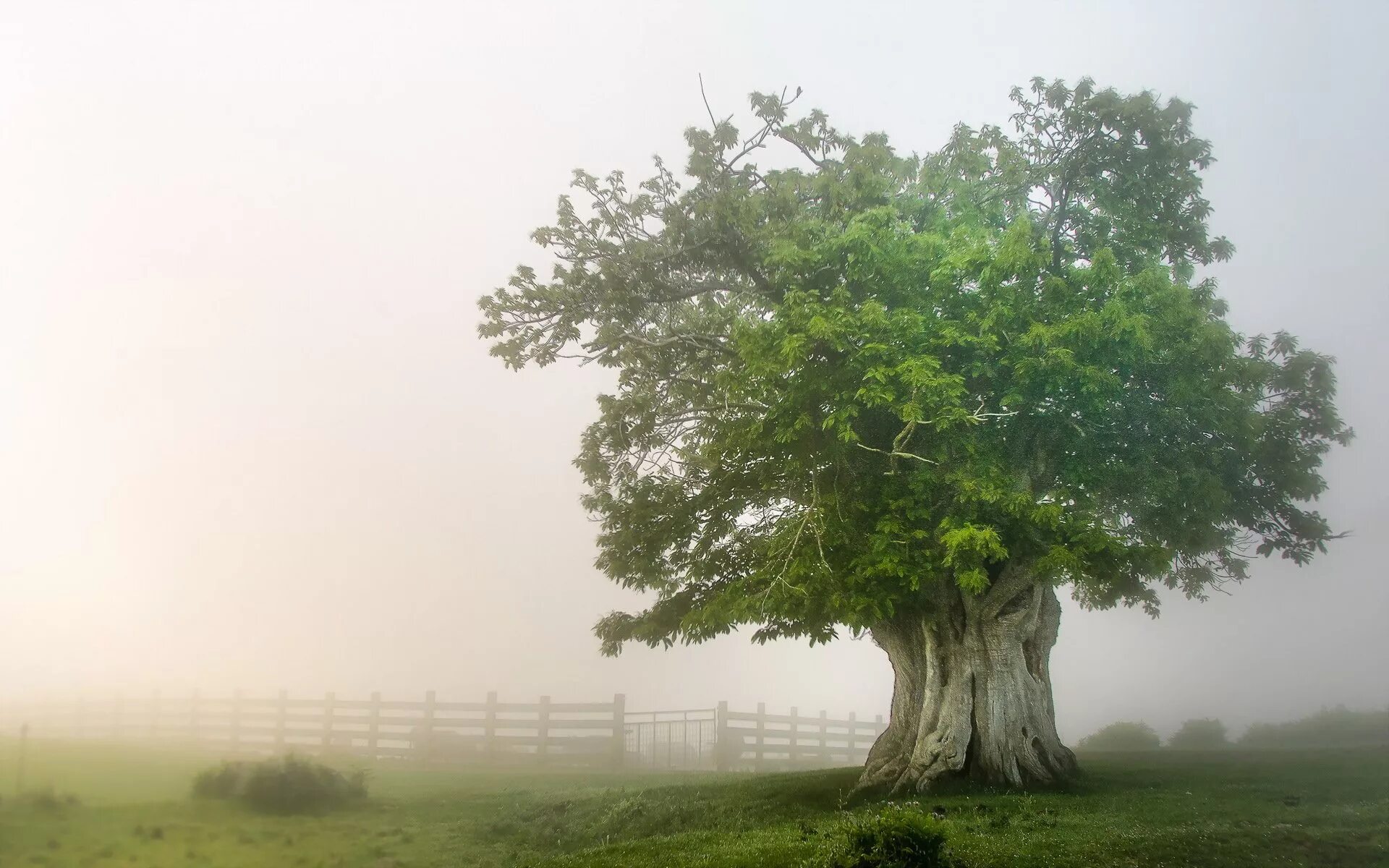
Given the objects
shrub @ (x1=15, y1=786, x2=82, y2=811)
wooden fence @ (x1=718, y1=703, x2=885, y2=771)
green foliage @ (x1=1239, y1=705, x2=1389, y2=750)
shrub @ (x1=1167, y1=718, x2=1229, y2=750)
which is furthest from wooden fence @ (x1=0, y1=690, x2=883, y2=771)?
green foliage @ (x1=1239, y1=705, x2=1389, y2=750)

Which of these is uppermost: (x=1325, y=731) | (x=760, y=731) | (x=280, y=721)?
(x=280, y=721)

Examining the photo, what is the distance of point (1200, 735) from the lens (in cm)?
2406

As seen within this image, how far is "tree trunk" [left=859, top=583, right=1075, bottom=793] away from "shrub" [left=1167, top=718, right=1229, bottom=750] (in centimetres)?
1177

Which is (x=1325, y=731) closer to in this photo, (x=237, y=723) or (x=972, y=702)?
(x=972, y=702)

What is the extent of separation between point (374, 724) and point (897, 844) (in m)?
6.95

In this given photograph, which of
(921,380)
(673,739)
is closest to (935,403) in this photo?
(921,380)

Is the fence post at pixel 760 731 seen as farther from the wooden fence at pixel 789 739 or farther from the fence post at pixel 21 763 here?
the fence post at pixel 21 763

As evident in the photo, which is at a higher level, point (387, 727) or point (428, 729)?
point (387, 727)

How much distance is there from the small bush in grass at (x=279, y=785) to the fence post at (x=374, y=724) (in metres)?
1.34

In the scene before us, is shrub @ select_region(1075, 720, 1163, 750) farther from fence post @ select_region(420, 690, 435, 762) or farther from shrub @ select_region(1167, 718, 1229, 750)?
fence post @ select_region(420, 690, 435, 762)

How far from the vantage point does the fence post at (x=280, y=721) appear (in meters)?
8.99

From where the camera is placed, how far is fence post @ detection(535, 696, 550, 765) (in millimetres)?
17938

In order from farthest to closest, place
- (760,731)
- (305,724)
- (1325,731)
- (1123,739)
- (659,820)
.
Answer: (760,731)
(1123,739)
(1325,731)
(659,820)
(305,724)

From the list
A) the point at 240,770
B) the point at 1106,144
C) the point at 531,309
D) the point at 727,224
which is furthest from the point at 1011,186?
the point at 240,770
